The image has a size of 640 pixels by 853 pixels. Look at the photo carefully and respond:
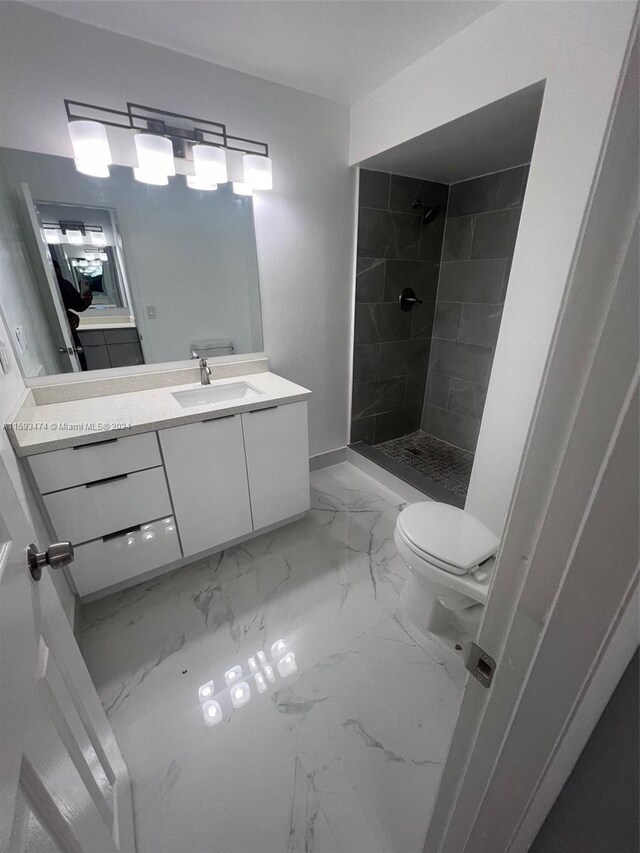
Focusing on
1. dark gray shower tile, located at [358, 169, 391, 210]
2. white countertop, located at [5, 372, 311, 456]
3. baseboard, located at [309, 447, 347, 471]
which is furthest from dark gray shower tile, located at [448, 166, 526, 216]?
baseboard, located at [309, 447, 347, 471]

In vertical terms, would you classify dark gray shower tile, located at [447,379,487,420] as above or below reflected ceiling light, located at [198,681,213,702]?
above

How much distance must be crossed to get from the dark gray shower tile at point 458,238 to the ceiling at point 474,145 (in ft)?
0.81

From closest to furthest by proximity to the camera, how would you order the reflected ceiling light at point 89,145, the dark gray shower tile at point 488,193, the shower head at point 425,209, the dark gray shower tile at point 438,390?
the reflected ceiling light at point 89,145
the dark gray shower tile at point 488,193
the shower head at point 425,209
the dark gray shower tile at point 438,390

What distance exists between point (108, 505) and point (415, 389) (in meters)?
2.28

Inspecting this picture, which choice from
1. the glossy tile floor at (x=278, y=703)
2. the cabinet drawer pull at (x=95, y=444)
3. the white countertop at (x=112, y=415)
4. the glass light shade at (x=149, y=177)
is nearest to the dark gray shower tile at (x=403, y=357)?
the white countertop at (x=112, y=415)

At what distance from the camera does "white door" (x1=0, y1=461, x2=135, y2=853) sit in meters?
0.38

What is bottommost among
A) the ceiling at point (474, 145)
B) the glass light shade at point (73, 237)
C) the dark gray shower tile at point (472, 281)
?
the dark gray shower tile at point (472, 281)

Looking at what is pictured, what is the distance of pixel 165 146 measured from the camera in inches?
58.7

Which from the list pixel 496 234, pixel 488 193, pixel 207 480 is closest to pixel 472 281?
pixel 496 234

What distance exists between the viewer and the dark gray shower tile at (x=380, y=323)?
2354 millimetres

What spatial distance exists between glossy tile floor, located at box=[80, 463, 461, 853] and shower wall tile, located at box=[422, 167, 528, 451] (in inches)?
54.5

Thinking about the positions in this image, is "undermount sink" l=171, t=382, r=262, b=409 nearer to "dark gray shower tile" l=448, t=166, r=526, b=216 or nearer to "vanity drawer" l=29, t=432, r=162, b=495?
"vanity drawer" l=29, t=432, r=162, b=495

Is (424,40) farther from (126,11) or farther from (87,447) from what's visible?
(87,447)

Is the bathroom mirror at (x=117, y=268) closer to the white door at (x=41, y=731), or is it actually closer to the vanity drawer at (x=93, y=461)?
the vanity drawer at (x=93, y=461)
